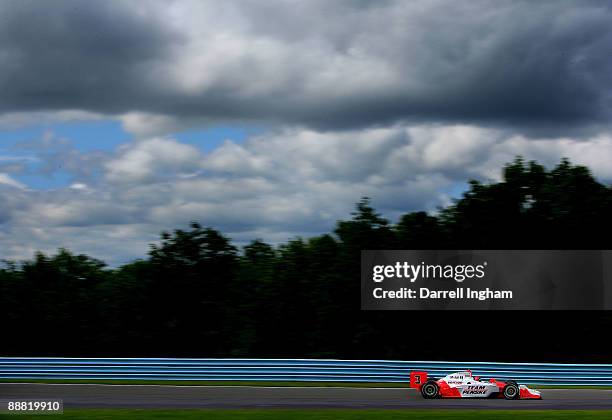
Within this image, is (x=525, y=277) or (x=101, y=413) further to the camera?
(x=525, y=277)

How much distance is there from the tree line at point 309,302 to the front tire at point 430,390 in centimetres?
935

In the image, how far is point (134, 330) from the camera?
30141 mm

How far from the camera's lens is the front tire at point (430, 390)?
19.5m

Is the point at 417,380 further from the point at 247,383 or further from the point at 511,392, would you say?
the point at 247,383

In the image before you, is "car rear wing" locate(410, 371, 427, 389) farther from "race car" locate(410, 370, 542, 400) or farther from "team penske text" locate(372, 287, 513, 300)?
"team penske text" locate(372, 287, 513, 300)

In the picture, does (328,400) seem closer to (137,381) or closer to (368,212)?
(137,381)

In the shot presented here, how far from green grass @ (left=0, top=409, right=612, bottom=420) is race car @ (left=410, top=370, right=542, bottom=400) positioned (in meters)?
2.25

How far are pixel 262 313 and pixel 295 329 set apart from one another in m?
1.44

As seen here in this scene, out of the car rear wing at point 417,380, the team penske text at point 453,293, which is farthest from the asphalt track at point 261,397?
the team penske text at point 453,293

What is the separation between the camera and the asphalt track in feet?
58.5

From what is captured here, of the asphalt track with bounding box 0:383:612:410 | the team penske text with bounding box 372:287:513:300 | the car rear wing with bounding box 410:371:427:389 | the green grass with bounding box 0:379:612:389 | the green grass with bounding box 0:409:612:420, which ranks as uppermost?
the team penske text with bounding box 372:287:513:300

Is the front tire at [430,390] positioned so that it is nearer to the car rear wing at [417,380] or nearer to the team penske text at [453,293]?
the car rear wing at [417,380]

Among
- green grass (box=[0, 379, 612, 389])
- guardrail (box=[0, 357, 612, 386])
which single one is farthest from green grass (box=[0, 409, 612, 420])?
guardrail (box=[0, 357, 612, 386])

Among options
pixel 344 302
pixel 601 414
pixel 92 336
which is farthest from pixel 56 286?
pixel 601 414
